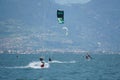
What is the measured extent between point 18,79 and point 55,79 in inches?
306

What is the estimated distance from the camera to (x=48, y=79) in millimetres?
89625

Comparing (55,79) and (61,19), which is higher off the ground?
(61,19)

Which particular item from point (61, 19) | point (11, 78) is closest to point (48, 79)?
point (11, 78)

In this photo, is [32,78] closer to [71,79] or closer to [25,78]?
[25,78]

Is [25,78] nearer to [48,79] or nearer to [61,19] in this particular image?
[48,79]

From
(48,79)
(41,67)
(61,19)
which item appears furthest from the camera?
(41,67)

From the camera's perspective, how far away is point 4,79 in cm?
9012

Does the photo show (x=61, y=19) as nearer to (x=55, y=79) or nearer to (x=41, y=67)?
(x=55, y=79)

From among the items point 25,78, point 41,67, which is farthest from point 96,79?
point 41,67

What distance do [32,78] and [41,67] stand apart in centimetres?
3007

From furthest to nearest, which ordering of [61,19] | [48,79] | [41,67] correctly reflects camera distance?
[41,67] → [48,79] → [61,19]

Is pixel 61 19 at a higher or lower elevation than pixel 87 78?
higher

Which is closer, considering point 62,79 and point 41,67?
point 62,79

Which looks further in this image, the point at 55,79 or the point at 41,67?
the point at 41,67
